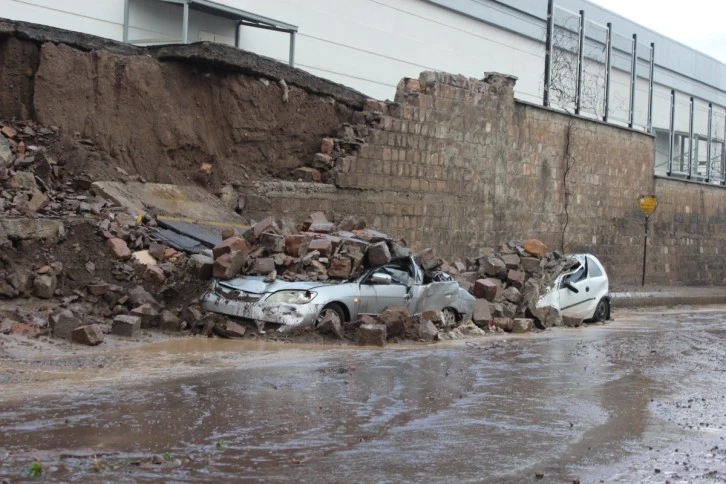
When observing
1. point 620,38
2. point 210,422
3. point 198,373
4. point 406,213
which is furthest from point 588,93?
point 210,422

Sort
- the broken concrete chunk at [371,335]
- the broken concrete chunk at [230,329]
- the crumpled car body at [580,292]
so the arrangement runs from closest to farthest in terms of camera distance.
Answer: the broken concrete chunk at [230,329] → the broken concrete chunk at [371,335] → the crumpled car body at [580,292]

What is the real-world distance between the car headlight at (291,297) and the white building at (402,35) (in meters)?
10.3

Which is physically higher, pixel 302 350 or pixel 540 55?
pixel 540 55

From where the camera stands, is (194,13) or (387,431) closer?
(387,431)

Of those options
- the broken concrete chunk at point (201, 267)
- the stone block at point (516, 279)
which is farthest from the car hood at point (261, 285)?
the stone block at point (516, 279)

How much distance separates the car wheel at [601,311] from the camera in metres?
19.3

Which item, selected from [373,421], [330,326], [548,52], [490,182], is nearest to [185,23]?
[490,182]

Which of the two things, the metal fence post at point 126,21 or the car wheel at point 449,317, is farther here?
the metal fence post at point 126,21

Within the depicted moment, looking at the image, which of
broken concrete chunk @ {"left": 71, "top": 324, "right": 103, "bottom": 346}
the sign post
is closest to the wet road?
broken concrete chunk @ {"left": 71, "top": 324, "right": 103, "bottom": 346}

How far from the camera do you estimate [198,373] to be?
32.7 feet

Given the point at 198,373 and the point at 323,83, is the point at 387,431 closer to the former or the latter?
the point at 198,373

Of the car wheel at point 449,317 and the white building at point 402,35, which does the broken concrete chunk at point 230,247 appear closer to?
the car wheel at point 449,317

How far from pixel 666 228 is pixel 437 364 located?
25.1 metres

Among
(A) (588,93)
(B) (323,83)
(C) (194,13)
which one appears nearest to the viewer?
(B) (323,83)
